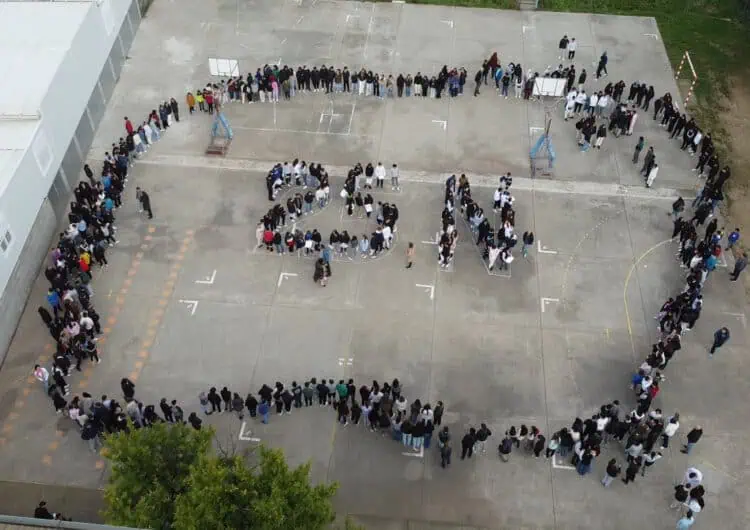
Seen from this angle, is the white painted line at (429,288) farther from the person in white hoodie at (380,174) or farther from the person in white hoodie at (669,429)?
the person in white hoodie at (669,429)

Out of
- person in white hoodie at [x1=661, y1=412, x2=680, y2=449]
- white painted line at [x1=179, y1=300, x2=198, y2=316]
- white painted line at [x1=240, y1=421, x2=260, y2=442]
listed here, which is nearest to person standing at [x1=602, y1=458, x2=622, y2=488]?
person in white hoodie at [x1=661, y1=412, x2=680, y2=449]

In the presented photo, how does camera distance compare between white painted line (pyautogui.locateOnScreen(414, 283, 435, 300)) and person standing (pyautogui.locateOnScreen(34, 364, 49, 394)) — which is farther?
white painted line (pyautogui.locateOnScreen(414, 283, 435, 300))

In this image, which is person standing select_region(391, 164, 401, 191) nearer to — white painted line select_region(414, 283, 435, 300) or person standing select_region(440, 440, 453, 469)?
white painted line select_region(414, 283, 435, 300)

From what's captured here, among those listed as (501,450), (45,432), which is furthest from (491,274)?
(45,432)

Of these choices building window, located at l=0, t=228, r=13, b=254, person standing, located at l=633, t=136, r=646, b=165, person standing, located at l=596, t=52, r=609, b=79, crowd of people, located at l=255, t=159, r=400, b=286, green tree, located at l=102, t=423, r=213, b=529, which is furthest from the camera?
person standing, located at l=596, t=52, r=609, b=79

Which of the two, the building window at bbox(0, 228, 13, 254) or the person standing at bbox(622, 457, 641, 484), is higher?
the person standing at bbox(622, 457, 641, 484)

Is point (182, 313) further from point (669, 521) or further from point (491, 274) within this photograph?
point (669, 521)

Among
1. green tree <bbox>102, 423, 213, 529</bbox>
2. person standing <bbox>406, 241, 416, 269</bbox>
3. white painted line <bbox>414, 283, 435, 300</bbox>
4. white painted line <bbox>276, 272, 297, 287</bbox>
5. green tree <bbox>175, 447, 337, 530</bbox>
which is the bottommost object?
green tree <bbox>102, 423, 213, 529</bbox>
